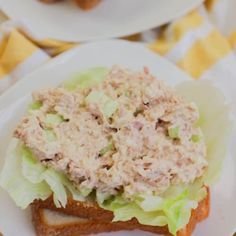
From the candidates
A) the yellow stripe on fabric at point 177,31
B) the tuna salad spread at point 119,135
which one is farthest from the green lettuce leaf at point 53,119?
the yellow stripe on fabric at point 177,31

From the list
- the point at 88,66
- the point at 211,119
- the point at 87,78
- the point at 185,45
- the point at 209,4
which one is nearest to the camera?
the point at 211,119

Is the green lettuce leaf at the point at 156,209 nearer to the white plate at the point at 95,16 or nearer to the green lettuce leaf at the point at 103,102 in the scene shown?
the green lettuce leaf at the point at 103,102

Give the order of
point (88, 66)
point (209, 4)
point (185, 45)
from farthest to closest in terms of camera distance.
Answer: point (209, 4)
point (185, 45)
point (88, 66)

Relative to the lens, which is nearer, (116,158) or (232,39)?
(116,158)

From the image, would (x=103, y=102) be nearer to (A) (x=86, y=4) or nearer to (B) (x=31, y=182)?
(B) (x=31, y=182)

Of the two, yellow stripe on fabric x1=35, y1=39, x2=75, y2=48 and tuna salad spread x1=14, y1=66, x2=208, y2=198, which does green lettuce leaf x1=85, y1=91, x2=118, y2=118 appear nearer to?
tuna salad spread x1=14, y1=66, x2=208, y2=198

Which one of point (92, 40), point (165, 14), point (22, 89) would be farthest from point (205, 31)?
point (22, 89)

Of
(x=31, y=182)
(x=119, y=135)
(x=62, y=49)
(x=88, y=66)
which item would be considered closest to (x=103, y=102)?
(x=119, y=135)

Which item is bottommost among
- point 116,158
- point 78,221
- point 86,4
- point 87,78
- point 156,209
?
point 78,221

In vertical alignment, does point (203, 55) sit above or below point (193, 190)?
above
